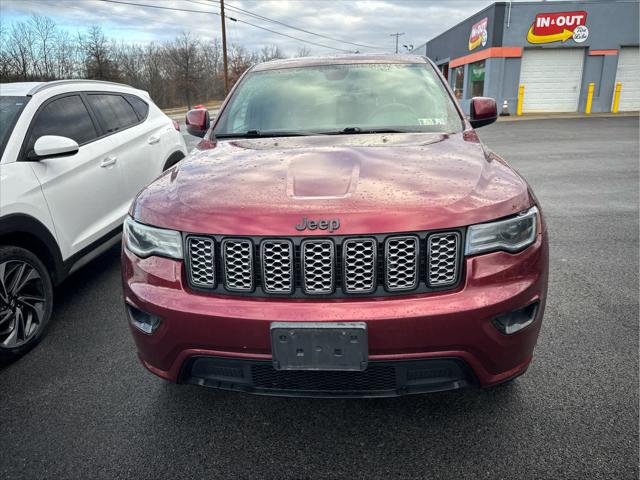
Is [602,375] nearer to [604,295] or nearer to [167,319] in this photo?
[604,295]

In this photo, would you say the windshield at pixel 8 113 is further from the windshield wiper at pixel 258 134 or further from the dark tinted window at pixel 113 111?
the windshield wiper at pixel 258 134

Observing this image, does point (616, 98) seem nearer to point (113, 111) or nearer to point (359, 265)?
point (113, 111)

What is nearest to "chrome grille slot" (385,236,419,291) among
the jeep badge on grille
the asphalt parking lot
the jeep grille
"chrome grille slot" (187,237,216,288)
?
the jeep grille

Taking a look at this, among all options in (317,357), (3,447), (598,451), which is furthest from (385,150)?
(3,447)

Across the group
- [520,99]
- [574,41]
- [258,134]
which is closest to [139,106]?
[258,134]

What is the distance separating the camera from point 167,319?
189cm

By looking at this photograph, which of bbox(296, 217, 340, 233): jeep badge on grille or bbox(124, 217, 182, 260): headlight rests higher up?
bbox(296, 217, 340, 233): jeep badge on grille

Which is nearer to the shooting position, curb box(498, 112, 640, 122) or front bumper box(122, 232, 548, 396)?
→ front bumper box(122, 232, 548, 396)

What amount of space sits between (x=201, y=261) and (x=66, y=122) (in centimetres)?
265

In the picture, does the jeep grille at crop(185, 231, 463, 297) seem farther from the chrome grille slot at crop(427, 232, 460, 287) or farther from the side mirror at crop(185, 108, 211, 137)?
the side mirror at crop(185, 108, 211, 137)

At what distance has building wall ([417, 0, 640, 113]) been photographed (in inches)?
911

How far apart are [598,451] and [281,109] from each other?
8.38 feet

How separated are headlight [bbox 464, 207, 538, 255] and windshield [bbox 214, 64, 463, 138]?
3.60 ft

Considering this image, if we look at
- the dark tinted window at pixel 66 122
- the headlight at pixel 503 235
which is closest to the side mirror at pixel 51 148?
the dark tinted window at pixel 66 122
